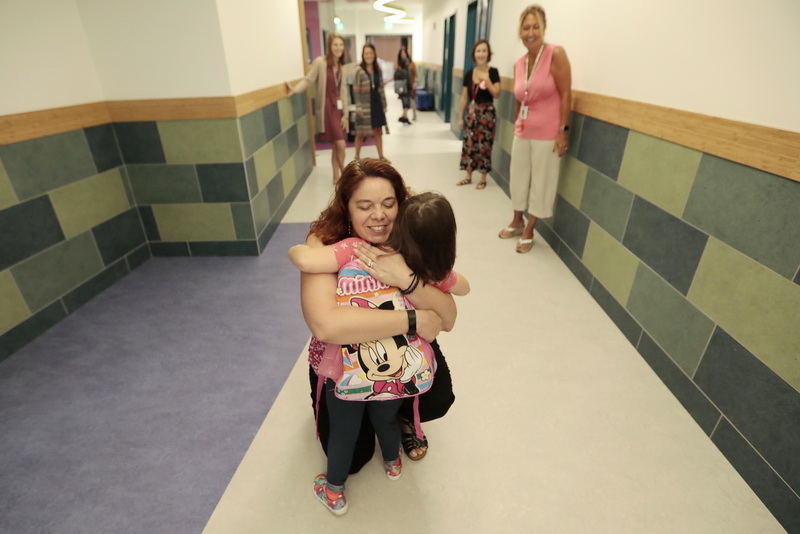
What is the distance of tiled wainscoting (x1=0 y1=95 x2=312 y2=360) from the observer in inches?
78.2

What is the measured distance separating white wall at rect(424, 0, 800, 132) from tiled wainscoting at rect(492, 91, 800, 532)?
19 centimetres

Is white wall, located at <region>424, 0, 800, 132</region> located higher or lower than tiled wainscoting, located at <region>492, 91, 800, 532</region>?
higher

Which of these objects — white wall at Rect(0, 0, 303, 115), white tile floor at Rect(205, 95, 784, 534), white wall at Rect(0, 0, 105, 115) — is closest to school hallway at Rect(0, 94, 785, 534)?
white tile floor at Rect(205, 95, 784, 534)

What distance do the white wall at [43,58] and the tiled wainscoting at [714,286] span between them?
9.69 feet

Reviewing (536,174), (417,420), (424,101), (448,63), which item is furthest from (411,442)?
(424,101)

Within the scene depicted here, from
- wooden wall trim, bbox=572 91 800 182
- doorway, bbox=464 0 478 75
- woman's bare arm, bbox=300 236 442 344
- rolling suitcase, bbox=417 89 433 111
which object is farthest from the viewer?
rolling suitcase, bbox=417 89 433 111

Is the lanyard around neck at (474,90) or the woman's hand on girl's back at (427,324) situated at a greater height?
the lanyard around neck at (474,90)

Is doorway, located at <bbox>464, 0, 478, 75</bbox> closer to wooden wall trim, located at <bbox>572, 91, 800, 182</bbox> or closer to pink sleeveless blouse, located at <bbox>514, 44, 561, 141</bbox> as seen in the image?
pink sleeveless blouse, located at <bbox>514, 44, 561, 141</bbox>

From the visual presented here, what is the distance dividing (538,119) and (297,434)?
7.57ft

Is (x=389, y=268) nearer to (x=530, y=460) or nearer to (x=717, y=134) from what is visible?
(x=530, y=460)

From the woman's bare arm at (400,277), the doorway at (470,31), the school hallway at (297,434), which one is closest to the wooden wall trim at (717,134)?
the school hallway at (297,434)

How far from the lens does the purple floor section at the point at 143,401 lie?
4.26 ft

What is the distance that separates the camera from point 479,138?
14.2 ft

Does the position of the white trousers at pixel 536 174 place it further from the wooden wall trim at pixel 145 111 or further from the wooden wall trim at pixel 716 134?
the wooden wall trim at pixel 145 111
